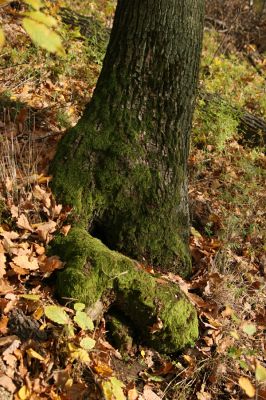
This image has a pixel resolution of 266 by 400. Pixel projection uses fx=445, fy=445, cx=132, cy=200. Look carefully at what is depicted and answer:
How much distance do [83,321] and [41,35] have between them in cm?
176

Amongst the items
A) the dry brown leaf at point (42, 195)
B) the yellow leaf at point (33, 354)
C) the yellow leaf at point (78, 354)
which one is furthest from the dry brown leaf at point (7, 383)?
the dry brown leaf at point (42, 195)

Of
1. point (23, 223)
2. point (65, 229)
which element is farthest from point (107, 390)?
point (23, 223)

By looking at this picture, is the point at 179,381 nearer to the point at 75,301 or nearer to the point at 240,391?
the point at 240,391

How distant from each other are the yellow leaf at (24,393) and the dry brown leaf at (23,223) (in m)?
1.09

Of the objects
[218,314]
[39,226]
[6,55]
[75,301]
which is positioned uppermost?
[6,55]

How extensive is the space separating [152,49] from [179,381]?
2.37 m


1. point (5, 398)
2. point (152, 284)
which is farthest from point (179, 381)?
point (5, 398)

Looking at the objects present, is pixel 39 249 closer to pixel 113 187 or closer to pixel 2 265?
pixel 2 265

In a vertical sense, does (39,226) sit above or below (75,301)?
above

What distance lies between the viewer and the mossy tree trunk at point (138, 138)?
3.33 meters

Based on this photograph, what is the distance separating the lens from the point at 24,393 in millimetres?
2311

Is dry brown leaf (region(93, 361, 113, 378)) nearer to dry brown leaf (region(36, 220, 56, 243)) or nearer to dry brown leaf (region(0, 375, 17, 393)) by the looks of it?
dry brown leaf (region(0, 375, 17, 393))

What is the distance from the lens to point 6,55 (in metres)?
A: 5.43

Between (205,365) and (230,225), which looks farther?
(230,225)
